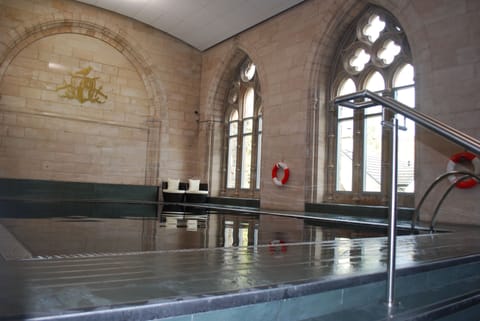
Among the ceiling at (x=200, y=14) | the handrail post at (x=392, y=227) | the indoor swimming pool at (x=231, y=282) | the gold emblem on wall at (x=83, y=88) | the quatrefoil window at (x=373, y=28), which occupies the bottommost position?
the indoor swimming pool at (x=231, y=282)

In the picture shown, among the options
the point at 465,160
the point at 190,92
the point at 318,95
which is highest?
the point at 190,92

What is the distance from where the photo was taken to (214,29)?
40.0 ft

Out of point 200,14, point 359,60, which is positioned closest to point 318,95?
point 359,60

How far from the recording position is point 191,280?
175 cm

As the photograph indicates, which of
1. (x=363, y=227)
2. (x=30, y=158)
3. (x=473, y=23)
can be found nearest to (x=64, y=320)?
(x=363, y=227)

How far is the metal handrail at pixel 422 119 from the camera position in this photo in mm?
1651

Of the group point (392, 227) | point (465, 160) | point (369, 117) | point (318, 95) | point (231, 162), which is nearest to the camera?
point (392, 227)

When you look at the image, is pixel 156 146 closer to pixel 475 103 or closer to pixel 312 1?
pixel 312 1

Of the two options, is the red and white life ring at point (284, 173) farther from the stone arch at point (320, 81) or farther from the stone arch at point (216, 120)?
the stone arch at point (216, 120)

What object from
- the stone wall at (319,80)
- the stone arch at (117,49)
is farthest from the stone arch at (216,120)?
the stone arch at (117,49)

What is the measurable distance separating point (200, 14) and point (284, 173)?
204 inches

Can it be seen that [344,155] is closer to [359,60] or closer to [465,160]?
[359,60]

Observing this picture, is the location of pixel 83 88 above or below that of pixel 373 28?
below

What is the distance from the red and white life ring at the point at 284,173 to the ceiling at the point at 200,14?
12.8 ft
